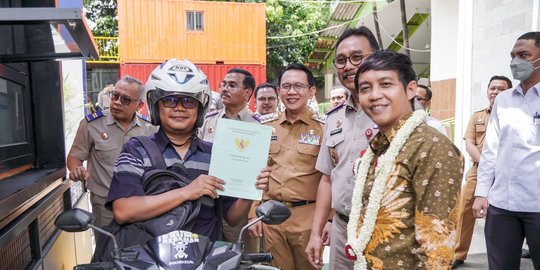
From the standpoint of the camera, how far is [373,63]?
190 cm

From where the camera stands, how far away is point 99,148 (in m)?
4.20

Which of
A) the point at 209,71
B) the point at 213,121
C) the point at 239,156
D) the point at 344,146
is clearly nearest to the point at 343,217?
the point at 344,146

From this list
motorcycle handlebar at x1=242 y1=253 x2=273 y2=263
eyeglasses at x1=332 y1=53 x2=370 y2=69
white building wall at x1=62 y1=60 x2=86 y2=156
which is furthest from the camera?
white building wall at x1=62 y1=60 x2=86 y2=156

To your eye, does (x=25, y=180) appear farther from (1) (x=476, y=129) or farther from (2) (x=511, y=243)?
(1) (x=476, y=129)

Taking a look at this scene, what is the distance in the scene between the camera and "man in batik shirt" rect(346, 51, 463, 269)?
5.46ft

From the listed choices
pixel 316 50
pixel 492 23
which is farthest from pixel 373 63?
pixel 316 50

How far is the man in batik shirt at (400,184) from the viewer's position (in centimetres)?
167

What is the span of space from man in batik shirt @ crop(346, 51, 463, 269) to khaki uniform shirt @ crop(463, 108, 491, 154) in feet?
11.4

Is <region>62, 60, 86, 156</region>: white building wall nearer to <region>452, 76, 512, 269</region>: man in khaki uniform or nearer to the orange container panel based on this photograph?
<region>452, 76, 512, 269</region>: man in khaki uniform

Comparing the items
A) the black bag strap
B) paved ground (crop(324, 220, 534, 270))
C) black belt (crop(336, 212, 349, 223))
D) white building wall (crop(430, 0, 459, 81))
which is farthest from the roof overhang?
white building wall (crop(430, 0, 459, 81))

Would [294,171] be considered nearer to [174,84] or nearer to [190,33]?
[174,84]

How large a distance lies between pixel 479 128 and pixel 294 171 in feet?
8.78

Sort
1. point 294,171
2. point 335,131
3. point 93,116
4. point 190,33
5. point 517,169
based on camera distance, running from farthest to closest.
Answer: point 190,33 → point 93,116 → point 294,171 → point 517,169 → point 335,131

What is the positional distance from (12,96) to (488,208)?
367cm
